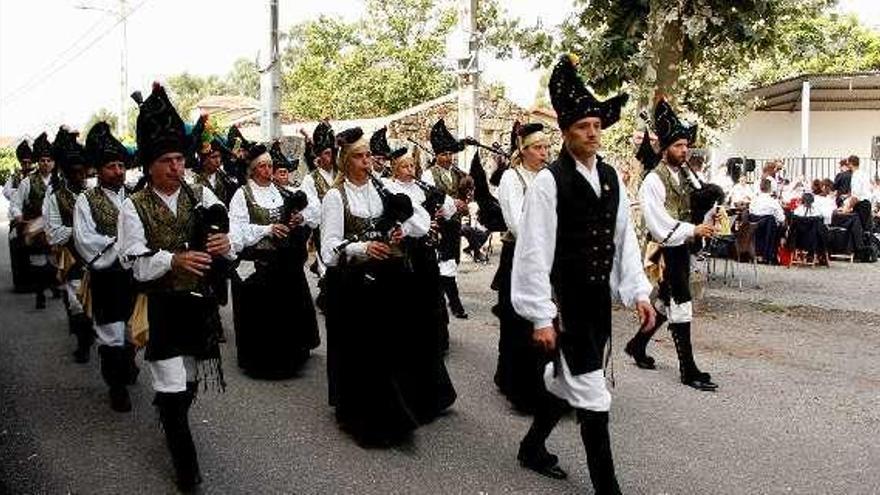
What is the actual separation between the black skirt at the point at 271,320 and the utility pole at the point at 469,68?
334 inches

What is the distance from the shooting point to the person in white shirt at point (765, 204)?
14.0 meters

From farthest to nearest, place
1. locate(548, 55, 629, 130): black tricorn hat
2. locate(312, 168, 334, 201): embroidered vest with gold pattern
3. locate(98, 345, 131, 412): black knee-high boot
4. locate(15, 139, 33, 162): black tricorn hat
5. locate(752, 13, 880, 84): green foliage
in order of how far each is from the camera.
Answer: locate(15, 139, 33, 162): black tricorn hat → locate(752, 13, 880, 84): green foliage → locate(312, 168, 334, 201): embroidered vest with gold pattern → locate(98, 345, 131, 412): black knee-high boot → locate(548, 55, 629, 130): black tricorn hat

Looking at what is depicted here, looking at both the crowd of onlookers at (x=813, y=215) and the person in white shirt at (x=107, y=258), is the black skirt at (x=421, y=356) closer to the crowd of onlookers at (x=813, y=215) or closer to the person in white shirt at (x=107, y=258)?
the person in white shirt at (x=107, y=258)

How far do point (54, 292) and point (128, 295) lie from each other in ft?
19.0

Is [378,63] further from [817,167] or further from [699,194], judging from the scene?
[699,194]

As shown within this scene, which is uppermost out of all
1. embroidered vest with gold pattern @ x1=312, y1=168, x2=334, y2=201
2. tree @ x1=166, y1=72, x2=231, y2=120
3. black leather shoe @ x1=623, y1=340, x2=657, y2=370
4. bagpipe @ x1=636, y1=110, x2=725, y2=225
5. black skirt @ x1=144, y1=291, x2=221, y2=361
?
tree @ x1=166, y1=72, x2=231, y2=120

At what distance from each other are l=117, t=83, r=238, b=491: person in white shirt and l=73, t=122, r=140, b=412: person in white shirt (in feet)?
4.16

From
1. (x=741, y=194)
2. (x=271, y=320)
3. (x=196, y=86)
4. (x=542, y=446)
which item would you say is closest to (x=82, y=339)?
(x=271, y=320)

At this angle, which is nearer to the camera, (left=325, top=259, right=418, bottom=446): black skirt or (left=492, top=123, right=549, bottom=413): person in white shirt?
(left=325, top=259, right=418, bottom=446): black skirt

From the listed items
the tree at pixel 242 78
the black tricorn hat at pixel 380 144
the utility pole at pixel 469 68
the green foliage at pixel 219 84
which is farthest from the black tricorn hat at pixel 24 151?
→ the tree at pixel 242 78

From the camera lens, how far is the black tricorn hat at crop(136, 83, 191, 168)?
188 inches

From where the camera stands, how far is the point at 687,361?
22.2 ft

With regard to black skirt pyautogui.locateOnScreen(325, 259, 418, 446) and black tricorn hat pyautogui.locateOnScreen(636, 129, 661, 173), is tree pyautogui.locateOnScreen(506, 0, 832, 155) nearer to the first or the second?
black tricorn hat pyautogui.locateOnScreen(636, 129, 661, 173)

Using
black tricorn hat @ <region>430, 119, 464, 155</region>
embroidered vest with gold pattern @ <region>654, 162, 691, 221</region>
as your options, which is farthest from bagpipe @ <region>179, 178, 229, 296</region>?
black tricorn hat @ <region>430, 119, 464, 155</region>
